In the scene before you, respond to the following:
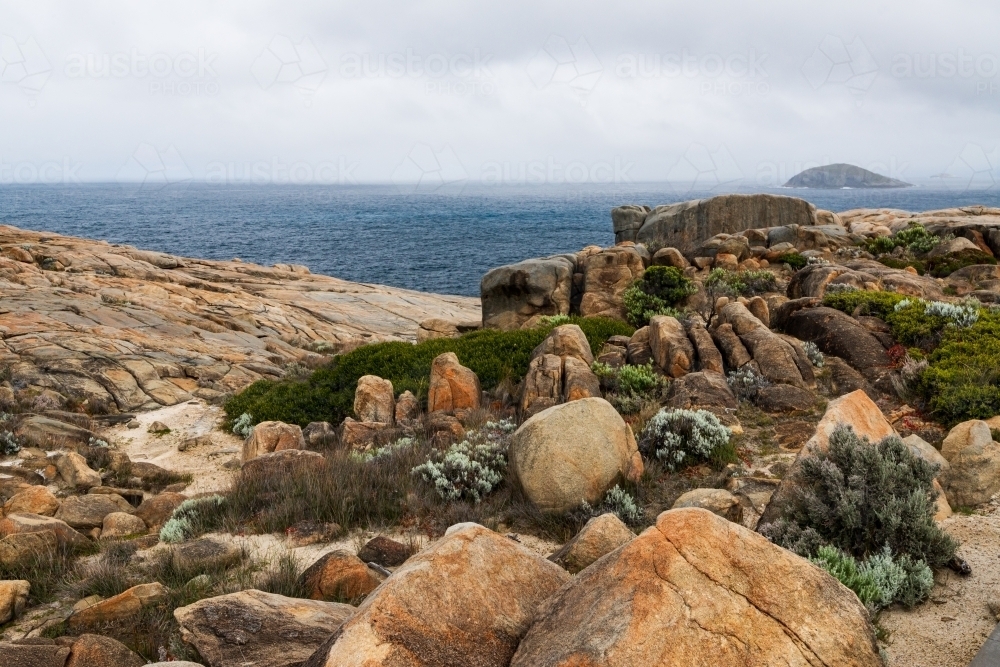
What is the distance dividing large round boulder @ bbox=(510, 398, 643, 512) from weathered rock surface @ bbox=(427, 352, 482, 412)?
5.56 m

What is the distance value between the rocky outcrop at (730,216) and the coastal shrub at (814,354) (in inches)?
788

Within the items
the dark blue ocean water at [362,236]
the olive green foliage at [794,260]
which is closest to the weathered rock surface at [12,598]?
the olive green foliage at [794,260]

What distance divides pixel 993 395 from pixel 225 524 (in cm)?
1193

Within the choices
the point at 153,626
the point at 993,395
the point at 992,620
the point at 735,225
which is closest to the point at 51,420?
the point at 153,626

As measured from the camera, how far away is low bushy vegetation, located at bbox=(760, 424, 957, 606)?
614 centimetres

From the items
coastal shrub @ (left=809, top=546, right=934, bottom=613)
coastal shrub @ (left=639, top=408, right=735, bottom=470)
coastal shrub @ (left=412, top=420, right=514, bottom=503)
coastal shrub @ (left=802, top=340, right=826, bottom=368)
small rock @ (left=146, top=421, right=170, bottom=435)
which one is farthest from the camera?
small rock @ (left=146, top=421, right=170, bottom=435)

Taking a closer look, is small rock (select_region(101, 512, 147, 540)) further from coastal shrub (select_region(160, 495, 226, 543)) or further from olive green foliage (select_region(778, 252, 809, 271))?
olive green foliage (select_region(778, 252, 809, 271))

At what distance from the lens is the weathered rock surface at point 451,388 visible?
15516 mm

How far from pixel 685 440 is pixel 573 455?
2422mm

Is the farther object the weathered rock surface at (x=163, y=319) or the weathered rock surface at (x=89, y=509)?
the weathered rock surface at (x=163, y=319)

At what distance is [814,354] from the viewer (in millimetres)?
14953

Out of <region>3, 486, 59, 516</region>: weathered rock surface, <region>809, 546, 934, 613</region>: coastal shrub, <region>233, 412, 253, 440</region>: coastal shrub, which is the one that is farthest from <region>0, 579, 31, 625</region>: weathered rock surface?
<region>233, 412, 253, 440</region>: coastal shrub

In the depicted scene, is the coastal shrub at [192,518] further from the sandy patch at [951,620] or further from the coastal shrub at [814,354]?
the coastal shrub at [814,354]

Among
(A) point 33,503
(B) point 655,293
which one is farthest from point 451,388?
(B) point 655,293
